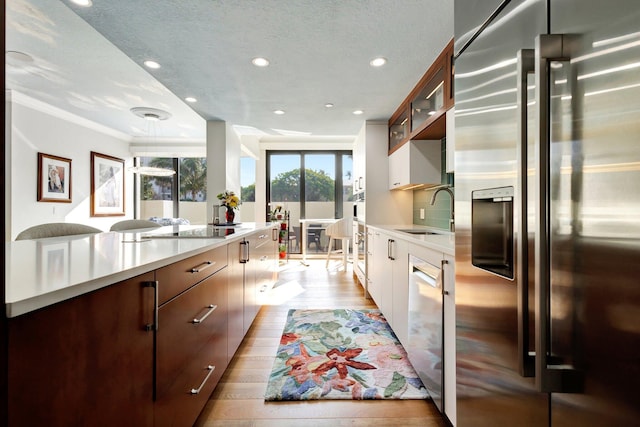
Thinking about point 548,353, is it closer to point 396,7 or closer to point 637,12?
point 637,12

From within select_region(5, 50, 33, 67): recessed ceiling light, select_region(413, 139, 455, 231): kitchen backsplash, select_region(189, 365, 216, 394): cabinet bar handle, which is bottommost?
select_region(189, 365, 216, 394): cabinet bar handle

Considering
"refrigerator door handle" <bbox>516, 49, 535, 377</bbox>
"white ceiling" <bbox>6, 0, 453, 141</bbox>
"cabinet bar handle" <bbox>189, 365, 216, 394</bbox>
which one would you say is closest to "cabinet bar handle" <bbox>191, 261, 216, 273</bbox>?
"cabinet bar handle" <bbox>189, 365, 216, 394</bbox>

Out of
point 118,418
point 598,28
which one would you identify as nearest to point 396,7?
point 598,28

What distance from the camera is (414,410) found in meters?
1.57

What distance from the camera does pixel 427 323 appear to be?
1.56m

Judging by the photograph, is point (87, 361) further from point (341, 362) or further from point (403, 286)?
point (403, 286)

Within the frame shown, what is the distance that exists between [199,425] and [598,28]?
202 centimetres

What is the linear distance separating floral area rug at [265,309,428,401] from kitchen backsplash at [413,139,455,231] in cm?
112

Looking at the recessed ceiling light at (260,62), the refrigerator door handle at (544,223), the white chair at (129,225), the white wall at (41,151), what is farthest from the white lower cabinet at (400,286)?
the white wall at (41,151)

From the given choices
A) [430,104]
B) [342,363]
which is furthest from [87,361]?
[430,104]

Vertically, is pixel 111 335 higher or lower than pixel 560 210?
lower

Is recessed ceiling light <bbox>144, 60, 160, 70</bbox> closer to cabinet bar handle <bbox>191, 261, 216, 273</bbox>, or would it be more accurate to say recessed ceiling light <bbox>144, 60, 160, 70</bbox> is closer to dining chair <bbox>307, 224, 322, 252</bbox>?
cabinet bar handle <bbox>191, 261, 216, 273</bbox>

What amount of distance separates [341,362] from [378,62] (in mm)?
2409

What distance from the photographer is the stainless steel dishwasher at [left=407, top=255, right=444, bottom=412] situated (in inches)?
56.0
